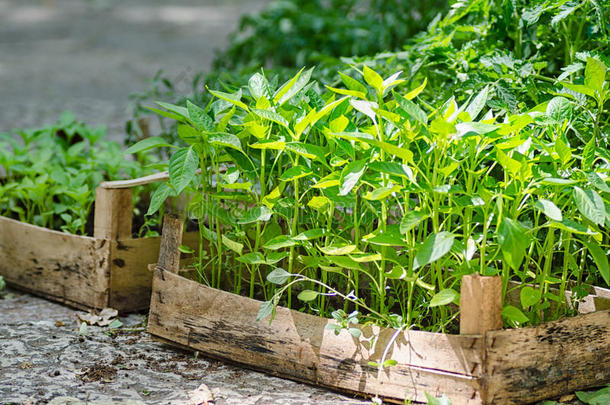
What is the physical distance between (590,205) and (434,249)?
1.09 feet

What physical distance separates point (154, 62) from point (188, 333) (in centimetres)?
550

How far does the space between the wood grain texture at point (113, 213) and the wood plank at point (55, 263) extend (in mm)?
38

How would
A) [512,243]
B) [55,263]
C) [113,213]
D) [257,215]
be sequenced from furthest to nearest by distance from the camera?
[55,263]
[113,213]
[257,215]
[512,243]

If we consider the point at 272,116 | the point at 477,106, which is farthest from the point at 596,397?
the point at 272,116

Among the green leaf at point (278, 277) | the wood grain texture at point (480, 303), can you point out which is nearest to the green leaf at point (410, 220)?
the wood grain texture at point (480, 303)

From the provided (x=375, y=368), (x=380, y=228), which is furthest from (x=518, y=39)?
(x=375, y=368)

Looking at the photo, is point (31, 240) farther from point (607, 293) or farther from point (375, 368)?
point (607, 293)

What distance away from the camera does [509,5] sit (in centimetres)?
202

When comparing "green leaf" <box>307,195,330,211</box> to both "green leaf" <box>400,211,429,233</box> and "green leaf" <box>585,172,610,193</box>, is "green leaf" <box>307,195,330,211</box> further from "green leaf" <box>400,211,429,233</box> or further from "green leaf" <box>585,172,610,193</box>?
"green leaf" <box>585,172,610,193</box>

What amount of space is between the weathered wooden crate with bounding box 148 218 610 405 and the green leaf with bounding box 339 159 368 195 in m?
0.31

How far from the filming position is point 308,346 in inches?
67.7

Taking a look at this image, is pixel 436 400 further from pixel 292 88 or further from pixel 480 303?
pixel 292 88

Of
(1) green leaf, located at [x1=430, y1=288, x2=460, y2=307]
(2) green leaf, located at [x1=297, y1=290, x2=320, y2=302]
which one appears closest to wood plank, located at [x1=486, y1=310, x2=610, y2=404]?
(1) green leaf, located at [x1=430, y1=288, x2=460, y2=307]

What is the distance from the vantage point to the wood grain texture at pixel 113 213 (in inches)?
84.3
